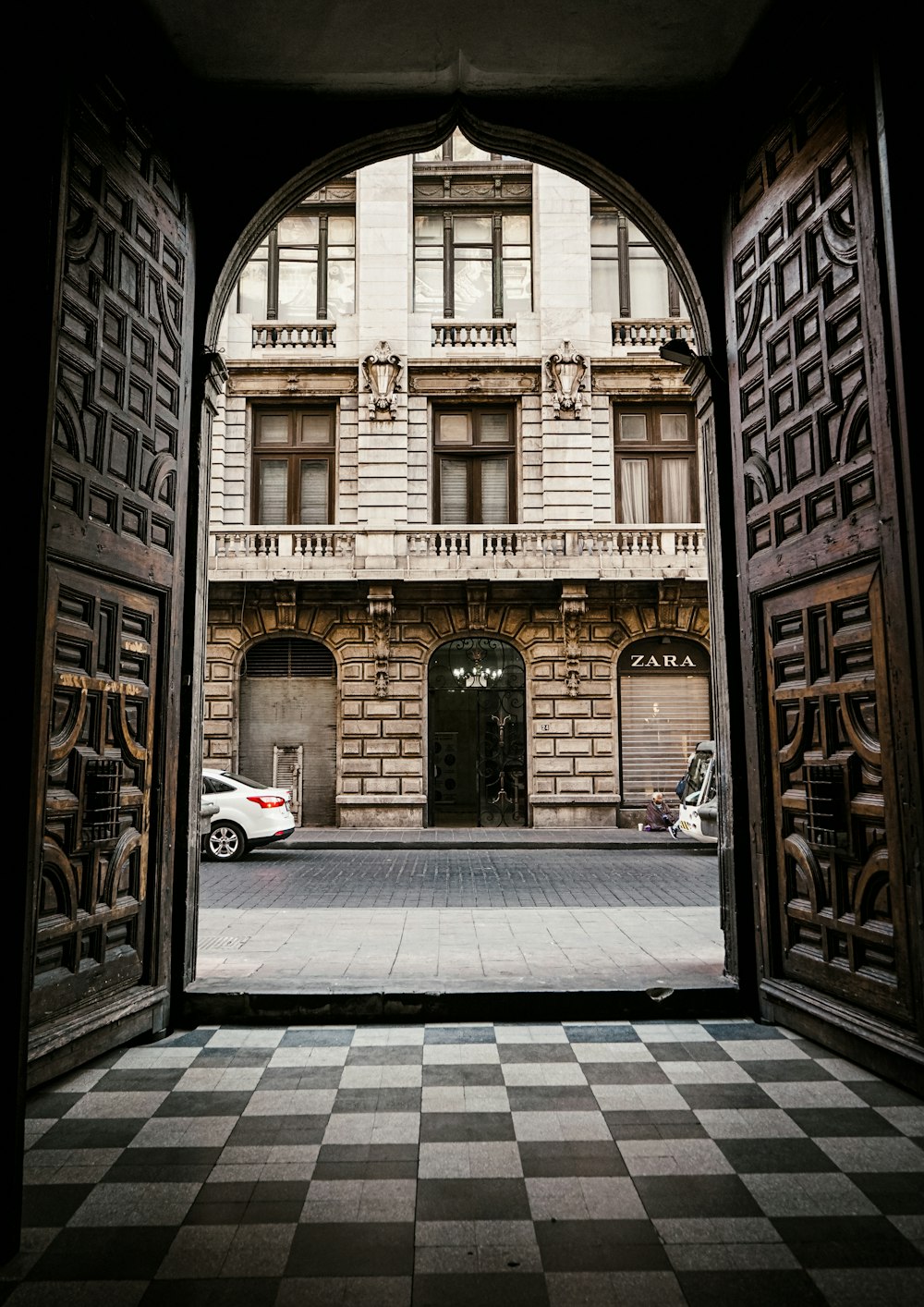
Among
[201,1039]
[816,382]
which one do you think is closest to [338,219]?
[816,382]

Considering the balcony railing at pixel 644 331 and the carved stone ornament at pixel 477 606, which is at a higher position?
the balcony railing at pixel 644 331

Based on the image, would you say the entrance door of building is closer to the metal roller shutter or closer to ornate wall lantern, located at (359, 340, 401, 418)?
the metal roller shutter

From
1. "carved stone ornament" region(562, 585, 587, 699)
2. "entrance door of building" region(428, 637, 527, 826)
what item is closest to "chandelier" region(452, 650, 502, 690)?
"entrance door of building" region(428, 637, 527, 826)

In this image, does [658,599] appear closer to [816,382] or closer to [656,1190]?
[816,382]

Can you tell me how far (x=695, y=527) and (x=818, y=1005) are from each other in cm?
1413

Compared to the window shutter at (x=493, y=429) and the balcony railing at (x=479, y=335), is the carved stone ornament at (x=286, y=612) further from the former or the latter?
the balcony railing at (x=479, y=335)

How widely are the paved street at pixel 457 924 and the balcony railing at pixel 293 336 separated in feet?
34.7

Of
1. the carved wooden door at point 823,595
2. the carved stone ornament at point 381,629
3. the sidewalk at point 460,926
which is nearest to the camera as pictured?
the carved wooden door at point 823,595

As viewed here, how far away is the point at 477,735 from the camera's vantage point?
58.1ft

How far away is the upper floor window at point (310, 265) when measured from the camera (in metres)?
18.4

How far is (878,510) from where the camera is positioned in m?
3.99

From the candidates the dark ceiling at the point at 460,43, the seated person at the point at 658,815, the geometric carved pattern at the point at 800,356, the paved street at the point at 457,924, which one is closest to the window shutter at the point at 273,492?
the paved street at the point at 457,924

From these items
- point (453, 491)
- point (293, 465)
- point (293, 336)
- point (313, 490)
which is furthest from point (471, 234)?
point (313, 490)

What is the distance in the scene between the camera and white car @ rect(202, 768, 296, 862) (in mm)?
13531
